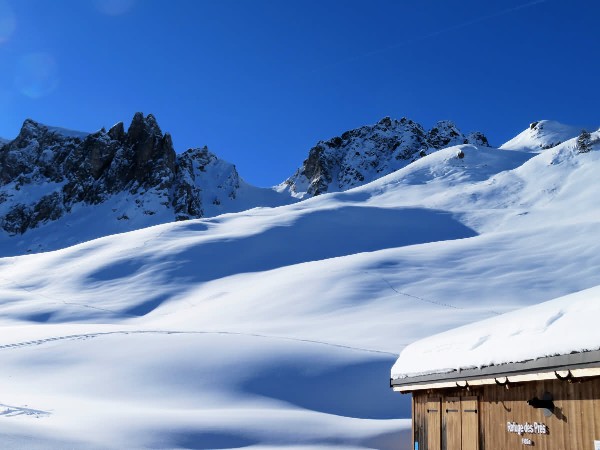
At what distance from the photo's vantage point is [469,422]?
8.08 meters

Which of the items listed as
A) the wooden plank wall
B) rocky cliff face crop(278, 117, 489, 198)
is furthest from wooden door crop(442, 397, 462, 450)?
rocky cliff face crop(278, 117, 489, 198)

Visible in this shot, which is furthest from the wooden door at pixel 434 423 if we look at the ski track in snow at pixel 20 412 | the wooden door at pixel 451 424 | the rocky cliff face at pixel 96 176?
the rocky cliff face at pixel 96 176

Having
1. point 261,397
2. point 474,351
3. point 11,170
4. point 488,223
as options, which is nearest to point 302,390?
point 261,397

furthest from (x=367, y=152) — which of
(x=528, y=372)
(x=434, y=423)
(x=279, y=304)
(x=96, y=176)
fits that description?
(x=528, y=372)

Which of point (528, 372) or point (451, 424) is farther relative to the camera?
point (451, 424)

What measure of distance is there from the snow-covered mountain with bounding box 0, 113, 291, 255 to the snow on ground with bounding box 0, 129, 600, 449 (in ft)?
184

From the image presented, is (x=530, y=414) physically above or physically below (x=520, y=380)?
below

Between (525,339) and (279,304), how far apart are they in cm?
2414

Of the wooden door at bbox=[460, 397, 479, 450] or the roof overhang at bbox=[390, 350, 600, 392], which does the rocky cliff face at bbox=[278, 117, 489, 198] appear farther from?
the roof overhang at bbox=[390, 350, 600, 392]

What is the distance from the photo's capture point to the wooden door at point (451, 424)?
847 centimetres

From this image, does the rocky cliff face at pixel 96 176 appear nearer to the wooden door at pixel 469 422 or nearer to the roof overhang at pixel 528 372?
the wooden door at pixel 469 422

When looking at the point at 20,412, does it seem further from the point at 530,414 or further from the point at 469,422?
the point at 530,414

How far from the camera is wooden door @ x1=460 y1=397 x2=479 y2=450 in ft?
25.9

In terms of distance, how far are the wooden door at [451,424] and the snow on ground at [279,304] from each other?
15.6ft
